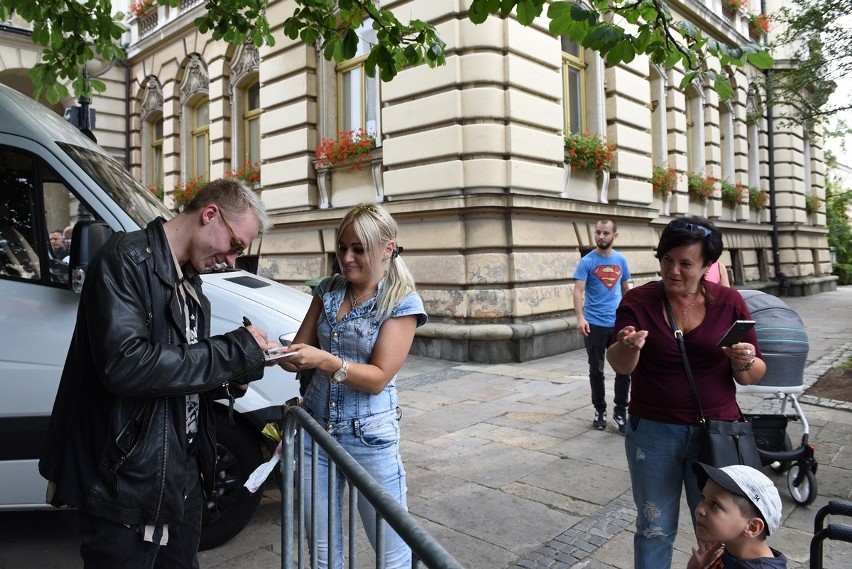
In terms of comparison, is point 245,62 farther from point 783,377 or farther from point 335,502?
point 335,502

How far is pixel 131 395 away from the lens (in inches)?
72.4

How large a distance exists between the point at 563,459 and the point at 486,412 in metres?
1.58

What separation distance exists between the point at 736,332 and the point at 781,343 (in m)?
1.99

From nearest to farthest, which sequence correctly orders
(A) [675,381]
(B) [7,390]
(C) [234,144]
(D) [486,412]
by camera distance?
(A) [675,381] → (B) [7,390] → (D) [486,412] → (C) [234,144]

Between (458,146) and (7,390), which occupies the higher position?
(458,146)

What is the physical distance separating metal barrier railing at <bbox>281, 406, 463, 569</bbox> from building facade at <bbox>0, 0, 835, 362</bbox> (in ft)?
12.3

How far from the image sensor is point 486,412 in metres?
6.43

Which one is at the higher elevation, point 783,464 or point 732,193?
point 732,193

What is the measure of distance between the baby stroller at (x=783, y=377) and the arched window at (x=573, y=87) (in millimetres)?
7828

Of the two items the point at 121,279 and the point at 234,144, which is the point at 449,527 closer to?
the point at 121,279

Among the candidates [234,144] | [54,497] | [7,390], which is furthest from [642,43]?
[234,144]

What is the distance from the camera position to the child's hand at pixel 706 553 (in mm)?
2017

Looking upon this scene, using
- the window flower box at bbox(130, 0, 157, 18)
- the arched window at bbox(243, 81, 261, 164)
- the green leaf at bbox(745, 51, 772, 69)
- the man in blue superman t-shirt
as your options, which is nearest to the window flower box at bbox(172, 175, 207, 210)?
the arched window at bbox(243, 81, 261, 164)

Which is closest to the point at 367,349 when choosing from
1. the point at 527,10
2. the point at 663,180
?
the point at 527,10
